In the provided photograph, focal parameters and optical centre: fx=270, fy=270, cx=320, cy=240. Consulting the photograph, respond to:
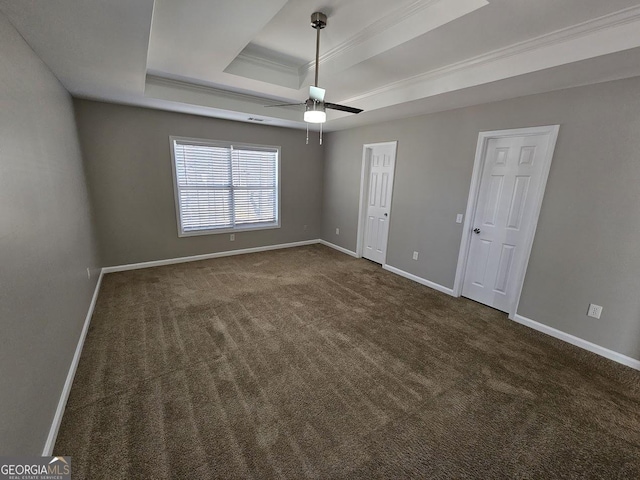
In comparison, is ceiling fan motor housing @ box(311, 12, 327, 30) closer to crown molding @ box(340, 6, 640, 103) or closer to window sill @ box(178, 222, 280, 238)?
crown molding @ box(340, 6, 640, 103)

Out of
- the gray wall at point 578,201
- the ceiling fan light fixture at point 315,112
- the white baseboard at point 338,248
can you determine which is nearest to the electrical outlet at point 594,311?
the gray wall at point 578,201

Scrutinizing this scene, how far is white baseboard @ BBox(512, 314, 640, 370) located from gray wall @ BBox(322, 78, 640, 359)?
0.04 meters

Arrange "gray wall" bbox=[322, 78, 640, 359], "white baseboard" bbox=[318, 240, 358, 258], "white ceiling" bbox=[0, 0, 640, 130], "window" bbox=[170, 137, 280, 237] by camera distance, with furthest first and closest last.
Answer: "white baseboard" bbox=[318, 240, 358, 258]
"window" bbox=[170, 137, 280, 237]
"gray wall" bbox=[322, 78, 640, 359]
"white ceiling" bbox=[0, 0, 640, 130]

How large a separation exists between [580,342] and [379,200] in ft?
10.3

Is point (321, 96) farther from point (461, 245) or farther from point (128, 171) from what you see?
point (128, 171)

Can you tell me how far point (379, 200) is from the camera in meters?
4.83

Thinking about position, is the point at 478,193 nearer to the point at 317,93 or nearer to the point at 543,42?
the point at 543,42

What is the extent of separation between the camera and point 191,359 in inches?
92.2

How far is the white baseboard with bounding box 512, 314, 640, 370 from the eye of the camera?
2465mm

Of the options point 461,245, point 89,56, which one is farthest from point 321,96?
point 461,245

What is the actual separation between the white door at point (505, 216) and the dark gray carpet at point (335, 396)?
1.10ft

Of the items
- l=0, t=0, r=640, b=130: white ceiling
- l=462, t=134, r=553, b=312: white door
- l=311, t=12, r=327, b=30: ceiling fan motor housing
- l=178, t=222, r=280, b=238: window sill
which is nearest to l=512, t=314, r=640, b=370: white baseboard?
l=462, t=134, r=553, b=312: white door

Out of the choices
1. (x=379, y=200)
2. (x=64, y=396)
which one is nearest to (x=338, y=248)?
(x=379, y=200)

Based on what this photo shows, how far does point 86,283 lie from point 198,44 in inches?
105
